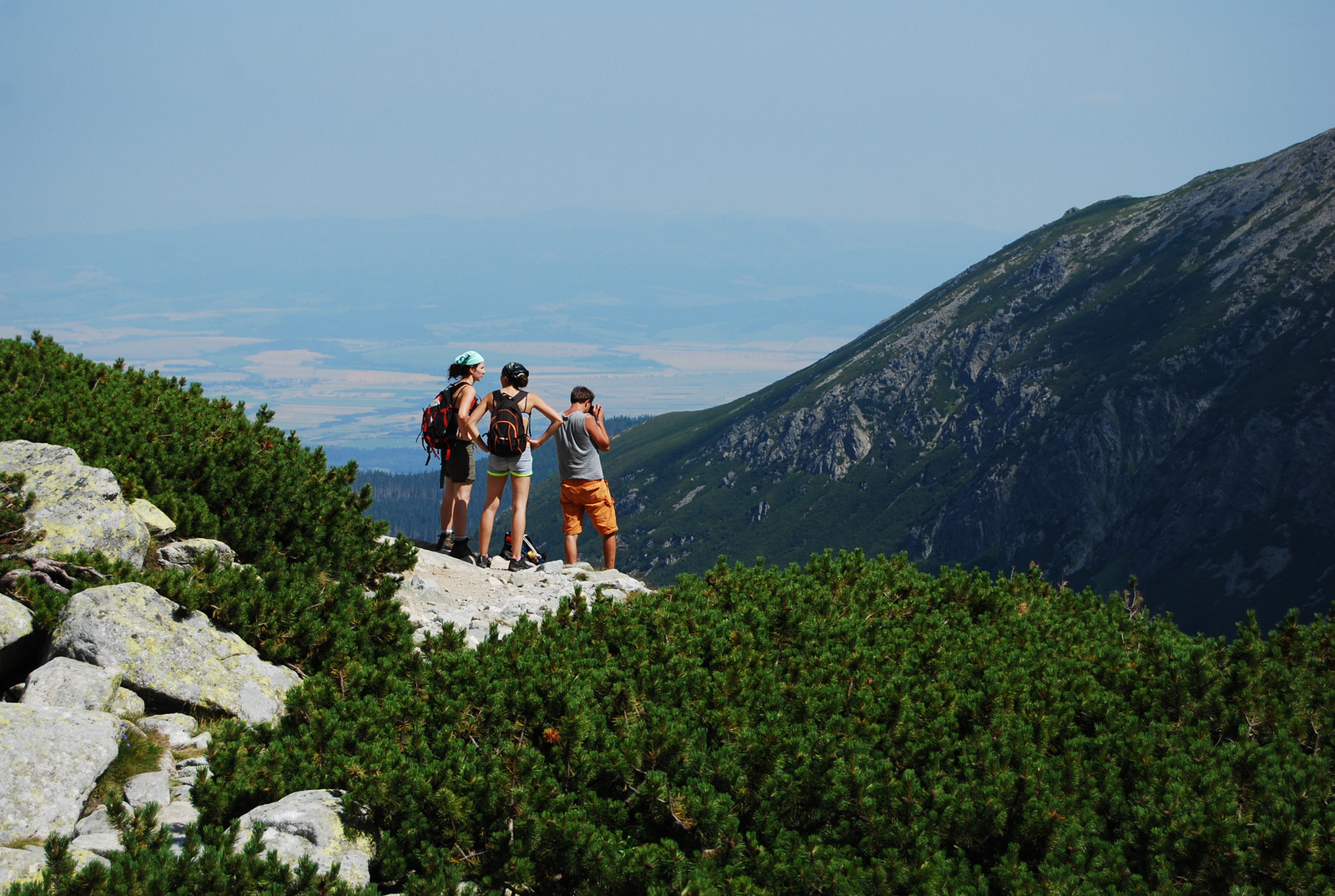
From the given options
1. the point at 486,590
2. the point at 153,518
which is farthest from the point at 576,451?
the point at 153,518

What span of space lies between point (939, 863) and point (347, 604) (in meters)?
7.90

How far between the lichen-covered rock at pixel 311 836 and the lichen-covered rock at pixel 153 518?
6610mm

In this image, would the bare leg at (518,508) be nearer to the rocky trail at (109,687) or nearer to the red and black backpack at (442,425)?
the red and black backpack at (442,425)

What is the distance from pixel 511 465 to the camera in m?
17.2

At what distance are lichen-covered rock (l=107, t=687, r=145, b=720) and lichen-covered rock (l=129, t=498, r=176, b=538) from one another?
3912 mm

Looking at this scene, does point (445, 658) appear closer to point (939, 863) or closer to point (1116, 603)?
point (939, 863)

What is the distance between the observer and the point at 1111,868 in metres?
6.81

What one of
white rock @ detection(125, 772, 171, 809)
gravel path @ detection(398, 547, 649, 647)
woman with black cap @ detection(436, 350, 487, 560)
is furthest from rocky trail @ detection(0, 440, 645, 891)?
woman with black cap @ detection(436, 350, 487, 560)

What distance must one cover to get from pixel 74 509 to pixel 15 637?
254cm

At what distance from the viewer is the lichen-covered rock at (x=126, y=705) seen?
9031 millimetres

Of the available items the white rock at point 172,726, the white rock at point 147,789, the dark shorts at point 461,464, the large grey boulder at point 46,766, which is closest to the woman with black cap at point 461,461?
the dark shorts at point 461,464

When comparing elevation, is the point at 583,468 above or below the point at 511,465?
below

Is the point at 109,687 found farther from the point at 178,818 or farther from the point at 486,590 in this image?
the point at 486,590

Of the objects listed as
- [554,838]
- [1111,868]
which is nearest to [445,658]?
[554,838]
